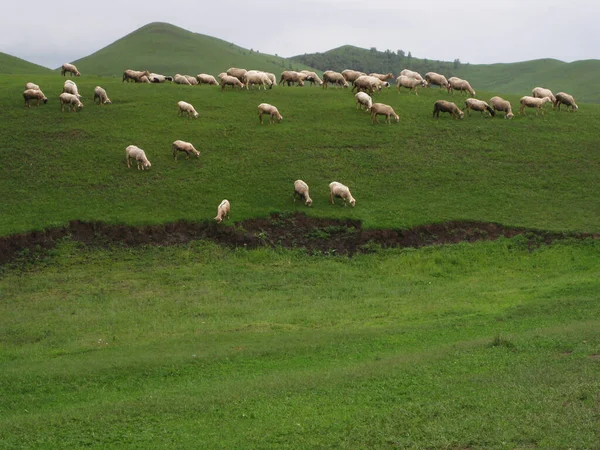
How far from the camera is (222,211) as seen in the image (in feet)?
101

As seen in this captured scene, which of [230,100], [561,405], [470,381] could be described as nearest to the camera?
[561,405]

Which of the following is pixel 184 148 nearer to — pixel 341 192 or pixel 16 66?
pixel 341 192

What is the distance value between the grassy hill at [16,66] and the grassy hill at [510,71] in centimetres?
9231

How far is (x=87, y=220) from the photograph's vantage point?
30172mm

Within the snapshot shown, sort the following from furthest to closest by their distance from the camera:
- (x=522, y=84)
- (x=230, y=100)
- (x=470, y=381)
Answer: (x=522, y=84)
(x=230, y=100)
(x=470, y=381)

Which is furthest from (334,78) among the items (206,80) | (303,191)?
(303,191)

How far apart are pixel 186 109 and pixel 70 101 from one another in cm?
721

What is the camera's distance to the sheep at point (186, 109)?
41531 mm

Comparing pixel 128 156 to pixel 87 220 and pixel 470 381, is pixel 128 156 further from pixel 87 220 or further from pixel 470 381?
pixel 470 381

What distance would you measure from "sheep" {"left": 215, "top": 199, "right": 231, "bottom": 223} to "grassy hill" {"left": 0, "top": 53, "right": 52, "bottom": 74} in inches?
2335

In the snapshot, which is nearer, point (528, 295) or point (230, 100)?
point (528, 295)

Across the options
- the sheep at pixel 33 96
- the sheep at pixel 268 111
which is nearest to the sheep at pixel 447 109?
the sheep at pixel 268 111

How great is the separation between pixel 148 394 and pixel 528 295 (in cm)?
1365

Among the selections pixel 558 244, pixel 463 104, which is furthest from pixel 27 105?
pixel 558 244
